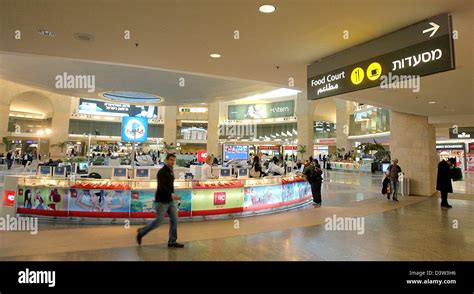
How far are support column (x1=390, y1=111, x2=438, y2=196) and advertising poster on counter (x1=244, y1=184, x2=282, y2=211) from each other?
7512mm

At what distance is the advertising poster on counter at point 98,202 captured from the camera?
21.1 feet

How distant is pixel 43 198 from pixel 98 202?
4.73 feet

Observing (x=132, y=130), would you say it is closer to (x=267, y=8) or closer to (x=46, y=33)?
(x=46, y=33)

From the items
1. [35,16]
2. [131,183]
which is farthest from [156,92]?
[35,16]

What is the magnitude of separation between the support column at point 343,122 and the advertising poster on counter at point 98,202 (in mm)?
31709

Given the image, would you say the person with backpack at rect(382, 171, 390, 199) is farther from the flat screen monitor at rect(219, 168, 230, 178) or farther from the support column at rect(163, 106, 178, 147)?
the support column at rect(163, 106, 178, 147)

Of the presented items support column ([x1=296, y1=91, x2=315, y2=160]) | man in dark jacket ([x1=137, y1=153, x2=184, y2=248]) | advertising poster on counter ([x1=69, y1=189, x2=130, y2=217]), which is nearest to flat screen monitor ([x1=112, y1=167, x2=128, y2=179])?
advertising poster on counter ([x1=69, y1=189, x2=130, y2=217])

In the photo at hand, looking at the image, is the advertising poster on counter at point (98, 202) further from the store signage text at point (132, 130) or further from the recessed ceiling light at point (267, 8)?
the recessed ceiling light at point (267, 8)

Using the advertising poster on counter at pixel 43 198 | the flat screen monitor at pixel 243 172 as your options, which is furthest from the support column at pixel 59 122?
the flat screen monitor at pixel 243 172

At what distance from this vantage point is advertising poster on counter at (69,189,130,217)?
6.42 metres

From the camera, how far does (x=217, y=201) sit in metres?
7.05

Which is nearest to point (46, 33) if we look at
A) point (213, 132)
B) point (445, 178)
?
point (445, 178)

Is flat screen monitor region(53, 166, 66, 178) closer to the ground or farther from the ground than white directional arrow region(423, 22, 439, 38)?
closer to the ground
